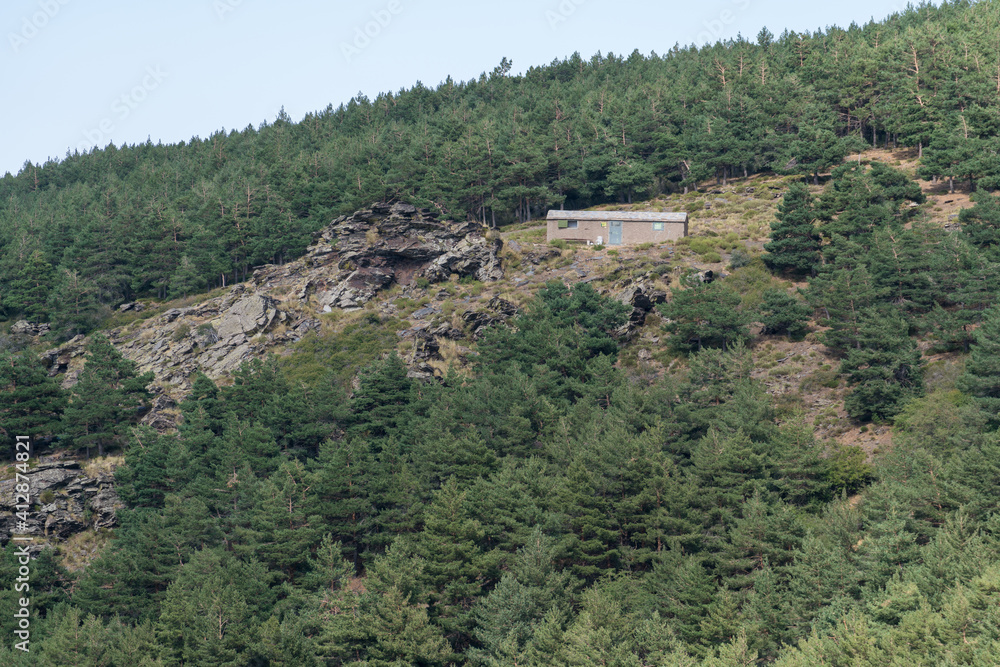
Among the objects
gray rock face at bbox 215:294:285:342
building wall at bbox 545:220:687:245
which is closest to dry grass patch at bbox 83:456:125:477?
gray rock face at bbox 215:294:285:342

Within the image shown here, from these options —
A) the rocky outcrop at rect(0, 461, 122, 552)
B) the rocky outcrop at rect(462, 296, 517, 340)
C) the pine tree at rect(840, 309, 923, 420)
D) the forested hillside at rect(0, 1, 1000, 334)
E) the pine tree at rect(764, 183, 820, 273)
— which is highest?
the forested hillside at rect(0, 1, 1000, 334)

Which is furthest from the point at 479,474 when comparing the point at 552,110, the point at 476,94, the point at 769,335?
the point at 476,94

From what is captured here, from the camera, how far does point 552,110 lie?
5271 inches

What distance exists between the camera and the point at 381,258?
320 ft

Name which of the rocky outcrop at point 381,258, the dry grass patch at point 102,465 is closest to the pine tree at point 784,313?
the rocky outcrop at point 381,258

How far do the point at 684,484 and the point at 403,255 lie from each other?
168 ft

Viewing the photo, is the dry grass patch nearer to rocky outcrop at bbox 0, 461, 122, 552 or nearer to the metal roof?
rocky outcrop at bbox 0, 461, 122, 552

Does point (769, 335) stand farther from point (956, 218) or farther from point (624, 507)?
point (624, 507)

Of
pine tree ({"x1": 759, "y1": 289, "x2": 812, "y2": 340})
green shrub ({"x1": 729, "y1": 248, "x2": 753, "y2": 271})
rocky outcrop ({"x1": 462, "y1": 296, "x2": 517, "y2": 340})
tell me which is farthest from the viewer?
green shrub ({"x1": 729, "y1": 248, "x2": 753, "y2": 271})

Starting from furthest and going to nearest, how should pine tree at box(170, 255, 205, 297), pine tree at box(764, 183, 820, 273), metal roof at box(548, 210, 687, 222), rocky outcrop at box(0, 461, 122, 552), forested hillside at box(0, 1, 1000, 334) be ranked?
forested hillside at box(0, 1, 1000, 334), pine tree at box(170, 255, 205, 297), metal roof at box(548, 210, 687, 222), pine tree at box(764, 183, 820, 273), rocky outcrop at box(0, 461, 122, 552)

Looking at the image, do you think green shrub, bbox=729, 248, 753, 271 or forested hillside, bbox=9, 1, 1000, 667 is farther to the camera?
green shrub, bbox=729, 248, 753, 271

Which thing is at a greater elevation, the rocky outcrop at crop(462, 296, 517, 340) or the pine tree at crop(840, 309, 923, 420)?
the rocky outcrop at crop(462, 296, 517, 340)

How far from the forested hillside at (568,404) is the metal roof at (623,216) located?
438 centimetres

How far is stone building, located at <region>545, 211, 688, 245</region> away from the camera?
9681 centimetres
